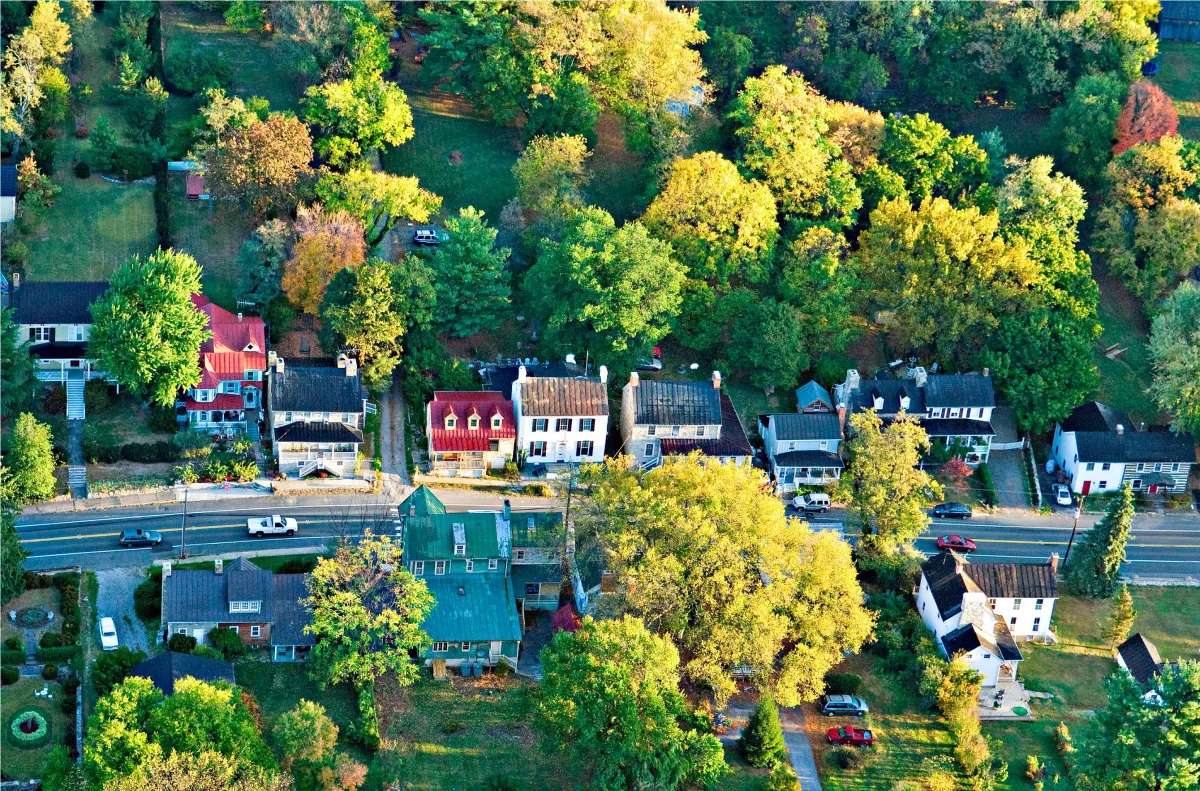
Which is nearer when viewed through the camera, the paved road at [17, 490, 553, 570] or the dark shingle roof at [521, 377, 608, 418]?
the paved road at [17, 490, 553, 570]

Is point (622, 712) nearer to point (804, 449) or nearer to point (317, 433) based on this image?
point (317, 433)

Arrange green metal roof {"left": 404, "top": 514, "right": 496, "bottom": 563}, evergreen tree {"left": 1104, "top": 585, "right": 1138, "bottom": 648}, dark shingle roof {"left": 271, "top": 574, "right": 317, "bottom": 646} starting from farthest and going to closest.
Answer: evergreen tree {"left": 1104, "top": 585, "right": 1138, "bottom": 648}
green metal roof {"left": 404, "top": 514, "right": 496, "bottom": 563}
dark shingle roof {"left": 271, "top": 574, "right": 317, "bottom": 646}

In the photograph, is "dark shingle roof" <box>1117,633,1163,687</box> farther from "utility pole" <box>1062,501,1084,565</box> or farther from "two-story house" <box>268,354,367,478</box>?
"two-story house" <box>268,354,367,478</box>

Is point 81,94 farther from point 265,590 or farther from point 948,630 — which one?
point 948,630

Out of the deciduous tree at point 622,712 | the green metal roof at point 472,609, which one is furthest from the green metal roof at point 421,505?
the deciduous tree at point 622,712

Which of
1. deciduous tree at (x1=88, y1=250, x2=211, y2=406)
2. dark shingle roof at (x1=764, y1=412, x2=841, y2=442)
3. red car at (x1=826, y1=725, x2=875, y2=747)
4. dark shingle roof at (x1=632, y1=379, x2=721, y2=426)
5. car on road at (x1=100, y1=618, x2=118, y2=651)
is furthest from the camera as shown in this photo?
dark shingle roof at (x1=764, y1=412, x2=841, y2=442)

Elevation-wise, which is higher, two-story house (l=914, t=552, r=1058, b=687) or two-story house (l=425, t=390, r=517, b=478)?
two-story house (l=425, t=390, r=517, b=478)

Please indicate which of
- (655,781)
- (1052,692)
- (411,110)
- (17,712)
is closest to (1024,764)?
(1052,692)

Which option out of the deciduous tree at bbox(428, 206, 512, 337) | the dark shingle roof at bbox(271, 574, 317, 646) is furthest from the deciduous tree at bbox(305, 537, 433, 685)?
the deciduous tree at bbox(428, 206, 512, 337)
